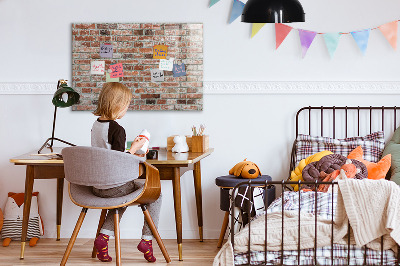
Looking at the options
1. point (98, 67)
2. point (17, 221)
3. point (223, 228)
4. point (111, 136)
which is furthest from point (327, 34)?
point (17, 221)

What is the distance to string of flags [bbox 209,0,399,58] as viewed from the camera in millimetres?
4406

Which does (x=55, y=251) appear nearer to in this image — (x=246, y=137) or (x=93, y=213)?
(x=93, y=213)

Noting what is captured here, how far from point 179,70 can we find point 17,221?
64.8 inches

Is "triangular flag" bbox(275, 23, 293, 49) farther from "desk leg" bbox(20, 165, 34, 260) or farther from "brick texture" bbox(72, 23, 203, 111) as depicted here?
"desk leg" bbox(20, 165, 34, 260)

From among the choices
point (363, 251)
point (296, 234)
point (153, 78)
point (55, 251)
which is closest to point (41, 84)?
point (153, 78)

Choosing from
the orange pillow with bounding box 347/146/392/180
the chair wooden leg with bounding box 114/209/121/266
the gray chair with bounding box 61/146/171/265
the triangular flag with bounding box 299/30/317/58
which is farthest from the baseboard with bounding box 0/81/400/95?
the chair wooden leg with bounding box 114/209/121/266

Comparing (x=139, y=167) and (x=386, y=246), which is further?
(x=139, y=167)

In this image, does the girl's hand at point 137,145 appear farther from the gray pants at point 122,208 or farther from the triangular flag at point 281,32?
the triangular flag at point 281,32

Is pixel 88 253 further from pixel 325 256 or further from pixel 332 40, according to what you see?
pixel 332 40

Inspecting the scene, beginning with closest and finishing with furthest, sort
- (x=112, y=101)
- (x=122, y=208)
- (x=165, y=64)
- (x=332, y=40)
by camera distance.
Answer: (x=112, y=101), (x=122, y=208), (x=332, y=40), (x=165, y=64)

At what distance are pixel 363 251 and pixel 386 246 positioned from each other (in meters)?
0.12

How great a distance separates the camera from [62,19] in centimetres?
456

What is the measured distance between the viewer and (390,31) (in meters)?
4.40

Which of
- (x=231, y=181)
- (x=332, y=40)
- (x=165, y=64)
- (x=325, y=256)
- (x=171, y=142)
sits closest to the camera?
(x=325, y=256)
